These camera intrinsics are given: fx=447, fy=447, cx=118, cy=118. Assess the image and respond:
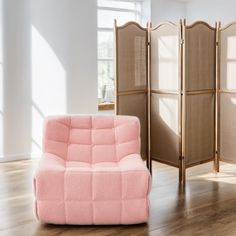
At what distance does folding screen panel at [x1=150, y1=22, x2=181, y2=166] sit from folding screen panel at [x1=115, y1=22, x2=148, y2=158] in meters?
0.10

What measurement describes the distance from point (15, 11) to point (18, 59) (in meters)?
0.58

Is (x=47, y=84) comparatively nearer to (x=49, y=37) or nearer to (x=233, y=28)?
(x=49, y=37)

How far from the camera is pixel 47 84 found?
5723 mm

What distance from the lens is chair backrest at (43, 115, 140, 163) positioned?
3795 millimetres

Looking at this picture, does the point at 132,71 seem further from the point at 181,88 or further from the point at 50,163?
the point at 50,163

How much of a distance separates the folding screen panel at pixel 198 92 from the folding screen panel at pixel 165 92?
9 cm

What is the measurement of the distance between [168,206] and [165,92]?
1286mm

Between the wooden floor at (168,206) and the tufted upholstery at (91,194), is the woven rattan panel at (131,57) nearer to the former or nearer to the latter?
the wooden floor at (168,206)

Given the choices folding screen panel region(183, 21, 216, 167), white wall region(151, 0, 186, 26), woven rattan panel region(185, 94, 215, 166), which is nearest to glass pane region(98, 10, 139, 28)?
white wall region(151, 0, 186, 26)

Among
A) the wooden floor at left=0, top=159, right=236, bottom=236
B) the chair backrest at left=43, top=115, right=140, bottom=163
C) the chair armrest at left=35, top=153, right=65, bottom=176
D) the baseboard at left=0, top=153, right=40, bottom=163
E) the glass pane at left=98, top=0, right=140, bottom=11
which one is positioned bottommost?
the wooden floor at left=0, top=159, right=236, bottom=236

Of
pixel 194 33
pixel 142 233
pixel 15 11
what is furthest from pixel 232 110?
pixel 15 11

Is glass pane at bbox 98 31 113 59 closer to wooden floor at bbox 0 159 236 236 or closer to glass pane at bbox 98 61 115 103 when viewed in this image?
glass pane at bbox 98 61 115 103

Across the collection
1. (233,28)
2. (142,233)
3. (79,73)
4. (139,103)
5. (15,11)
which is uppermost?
(15,11)

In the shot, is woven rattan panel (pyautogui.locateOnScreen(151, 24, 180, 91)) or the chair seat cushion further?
woven rattan panel (pyautogui.locateOnScreen(151, 24, 180, 91))
